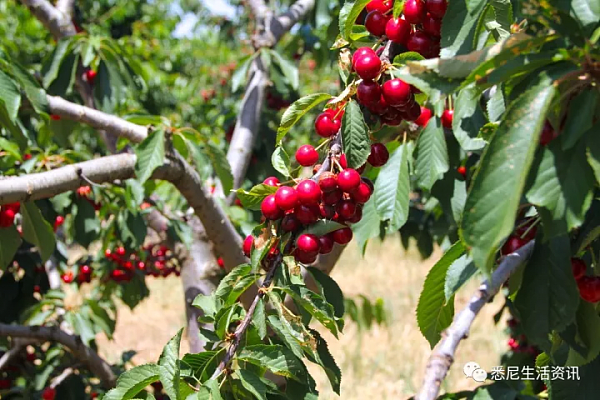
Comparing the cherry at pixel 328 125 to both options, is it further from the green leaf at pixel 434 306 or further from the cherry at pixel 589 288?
the cherry at pixel 589 288

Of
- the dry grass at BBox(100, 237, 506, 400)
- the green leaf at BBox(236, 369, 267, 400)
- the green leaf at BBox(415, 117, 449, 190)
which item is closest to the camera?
the green leaf at BBox(236, 369, 267, 400)

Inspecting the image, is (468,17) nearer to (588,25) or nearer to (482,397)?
(588,25)

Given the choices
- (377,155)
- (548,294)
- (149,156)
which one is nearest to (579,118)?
(548,294)

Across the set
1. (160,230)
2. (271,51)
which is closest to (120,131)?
(160,230)

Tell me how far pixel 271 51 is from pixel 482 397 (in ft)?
4.92

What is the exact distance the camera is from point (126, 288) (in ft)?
9.48

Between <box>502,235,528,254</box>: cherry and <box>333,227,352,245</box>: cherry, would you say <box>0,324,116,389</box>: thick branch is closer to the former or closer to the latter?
<box>333,227,352,245</box>: cherry

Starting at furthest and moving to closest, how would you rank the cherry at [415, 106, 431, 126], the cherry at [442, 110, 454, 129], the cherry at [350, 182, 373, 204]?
the cherry at [415, 106, 431, 126], the cherry at [442, 110, 454, 129], the cherry at [350, 182, 373, 204]

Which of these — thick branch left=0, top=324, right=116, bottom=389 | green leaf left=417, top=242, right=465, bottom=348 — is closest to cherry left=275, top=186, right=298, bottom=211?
green leaf left=417, top=242, right=465, bottom=348

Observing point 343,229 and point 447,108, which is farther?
point 447,108

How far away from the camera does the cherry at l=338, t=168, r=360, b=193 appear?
2.97 feet

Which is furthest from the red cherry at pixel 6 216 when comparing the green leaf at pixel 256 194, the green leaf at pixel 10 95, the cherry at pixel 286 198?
the cherry at pixel 286 198

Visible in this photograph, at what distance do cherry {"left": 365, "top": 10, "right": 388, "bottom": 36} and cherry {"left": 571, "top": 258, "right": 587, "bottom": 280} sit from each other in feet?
1.56

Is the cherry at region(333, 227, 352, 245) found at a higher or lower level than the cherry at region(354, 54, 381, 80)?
lower
